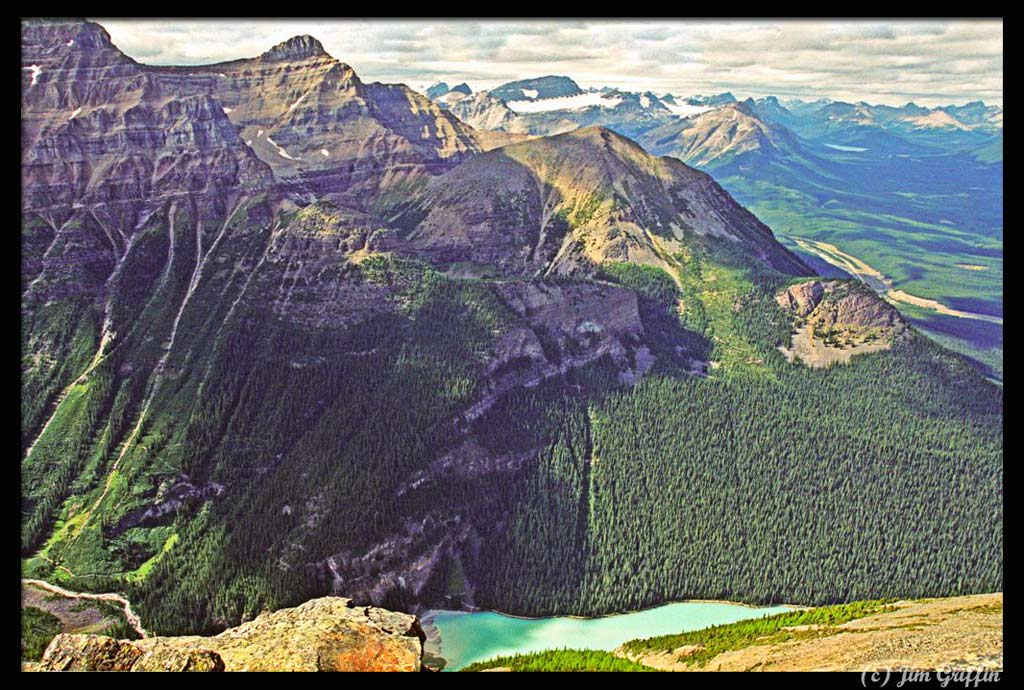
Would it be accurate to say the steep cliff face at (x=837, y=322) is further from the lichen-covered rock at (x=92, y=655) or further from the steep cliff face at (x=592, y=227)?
the lichen-covered rock at (x=92, y=655)

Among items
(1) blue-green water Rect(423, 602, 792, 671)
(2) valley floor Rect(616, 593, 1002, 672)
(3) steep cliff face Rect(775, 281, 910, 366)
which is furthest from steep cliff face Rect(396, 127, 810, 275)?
(2) valley floor Rect(616, 593, 1002, 672)

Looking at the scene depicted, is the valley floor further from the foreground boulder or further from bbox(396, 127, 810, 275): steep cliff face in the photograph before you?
bbox(396, 127, 810, 275): steep cliff face

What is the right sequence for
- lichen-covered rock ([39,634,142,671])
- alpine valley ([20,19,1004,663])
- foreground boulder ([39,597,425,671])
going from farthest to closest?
alpine valley ([20,19,1004,663]) < foreground boulder ([39,597,425,671]) < lichen-covered rock ([39,634,142,671])

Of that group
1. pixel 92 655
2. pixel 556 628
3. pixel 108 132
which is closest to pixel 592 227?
pixel 108 132

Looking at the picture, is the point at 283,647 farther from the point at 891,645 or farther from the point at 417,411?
the point at 417,411

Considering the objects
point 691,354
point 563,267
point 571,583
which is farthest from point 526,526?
point 563,267

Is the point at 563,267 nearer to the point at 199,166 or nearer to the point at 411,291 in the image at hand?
the point at 411,291

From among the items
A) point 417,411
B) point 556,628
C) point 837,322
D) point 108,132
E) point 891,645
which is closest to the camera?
point 891,645
